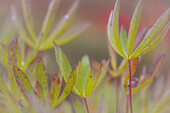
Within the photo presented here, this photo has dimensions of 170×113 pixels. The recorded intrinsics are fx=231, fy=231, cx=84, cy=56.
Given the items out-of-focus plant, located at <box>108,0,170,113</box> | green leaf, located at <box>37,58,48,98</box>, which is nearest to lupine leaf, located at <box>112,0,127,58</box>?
out-of-focus plant, located at <box>108,0,170,113</box>

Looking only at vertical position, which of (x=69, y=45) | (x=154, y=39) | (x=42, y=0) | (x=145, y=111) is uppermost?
(x=42, y=0)

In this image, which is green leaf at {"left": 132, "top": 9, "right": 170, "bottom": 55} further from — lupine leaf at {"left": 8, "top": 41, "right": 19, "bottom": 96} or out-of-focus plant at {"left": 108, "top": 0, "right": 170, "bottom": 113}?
lupine leaf at {"left": 8, "top": 41, "right": 19, "bottom": 96}

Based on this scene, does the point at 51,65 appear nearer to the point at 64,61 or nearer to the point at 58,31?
the point at 58,31

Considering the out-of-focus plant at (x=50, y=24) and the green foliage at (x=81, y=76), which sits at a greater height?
the out-of-focus plant at (x=50, y=24)

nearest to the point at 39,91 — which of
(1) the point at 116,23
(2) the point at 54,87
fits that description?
(2) the point at 54,87

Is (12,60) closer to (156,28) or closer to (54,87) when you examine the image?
(54,87)

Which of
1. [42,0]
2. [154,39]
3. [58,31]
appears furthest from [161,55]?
[42,0]

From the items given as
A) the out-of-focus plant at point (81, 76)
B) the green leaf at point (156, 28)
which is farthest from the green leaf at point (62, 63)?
the green leaf at point (156, 28)

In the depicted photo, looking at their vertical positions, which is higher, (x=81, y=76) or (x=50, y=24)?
(x=50, y=24)

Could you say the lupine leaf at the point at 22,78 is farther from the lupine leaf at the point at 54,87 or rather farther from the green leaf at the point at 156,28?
the green leaf at the point at 156,28
